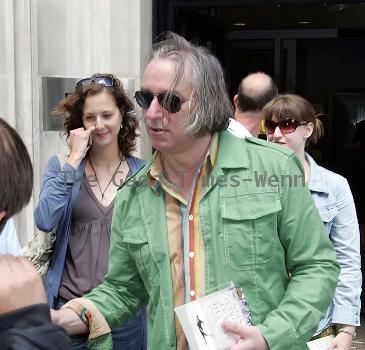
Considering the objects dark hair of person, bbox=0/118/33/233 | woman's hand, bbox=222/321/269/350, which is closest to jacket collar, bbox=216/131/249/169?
woman's hand, bbox=222/321/269/350

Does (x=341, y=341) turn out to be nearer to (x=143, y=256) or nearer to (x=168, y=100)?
(x=143, y=256)

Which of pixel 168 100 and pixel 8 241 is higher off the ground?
pixel 168 100

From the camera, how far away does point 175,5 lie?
6.16 m

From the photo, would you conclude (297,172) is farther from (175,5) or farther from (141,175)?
(175,5)

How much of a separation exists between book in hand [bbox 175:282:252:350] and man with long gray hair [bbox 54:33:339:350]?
0.12 m

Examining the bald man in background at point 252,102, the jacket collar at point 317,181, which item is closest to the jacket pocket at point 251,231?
the jacket collar at point 317,181

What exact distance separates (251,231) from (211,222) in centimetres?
13

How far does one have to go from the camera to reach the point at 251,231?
2.32 metres

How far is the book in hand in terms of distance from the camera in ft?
7.04

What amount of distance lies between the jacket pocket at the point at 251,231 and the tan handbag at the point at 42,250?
1.55 meters

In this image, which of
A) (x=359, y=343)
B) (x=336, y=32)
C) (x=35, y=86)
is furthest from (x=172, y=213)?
(x=336, y=32)

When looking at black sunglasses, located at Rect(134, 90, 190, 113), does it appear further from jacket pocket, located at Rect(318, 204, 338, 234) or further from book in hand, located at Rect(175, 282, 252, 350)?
jacket pocket, located at Rect(318, 204, 338, 234)

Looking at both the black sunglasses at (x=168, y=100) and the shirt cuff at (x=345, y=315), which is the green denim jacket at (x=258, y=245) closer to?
the black sunglasses at (x=168, y=100)

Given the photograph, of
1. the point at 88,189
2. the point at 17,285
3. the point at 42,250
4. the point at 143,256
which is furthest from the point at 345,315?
the point at 17,285
